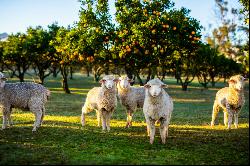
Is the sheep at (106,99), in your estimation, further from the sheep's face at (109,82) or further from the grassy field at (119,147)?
the grassy field at (119,147)

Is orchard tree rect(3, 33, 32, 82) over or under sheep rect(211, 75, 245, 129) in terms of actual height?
over

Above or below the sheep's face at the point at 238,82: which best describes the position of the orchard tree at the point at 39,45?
above

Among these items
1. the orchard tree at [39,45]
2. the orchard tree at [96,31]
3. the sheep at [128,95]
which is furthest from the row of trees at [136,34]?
the orchard tree at [39,45]

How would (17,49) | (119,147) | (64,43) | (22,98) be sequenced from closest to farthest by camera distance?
1. (119,147)
2. (22,98)
3. (64,43)
4. (17,49)

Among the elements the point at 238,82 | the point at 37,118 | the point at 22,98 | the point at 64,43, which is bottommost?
the point at 37,118

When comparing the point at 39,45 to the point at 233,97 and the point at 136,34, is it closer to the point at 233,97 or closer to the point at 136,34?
the point at 136,34

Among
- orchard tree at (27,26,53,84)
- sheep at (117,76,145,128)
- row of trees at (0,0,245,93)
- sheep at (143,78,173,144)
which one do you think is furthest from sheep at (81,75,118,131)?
orchard tree at (27,26,53,84)

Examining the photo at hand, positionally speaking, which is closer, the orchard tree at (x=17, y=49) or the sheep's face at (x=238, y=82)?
the sheep's face at (x=238, y=82)

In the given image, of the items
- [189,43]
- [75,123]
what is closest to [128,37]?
[189,43]

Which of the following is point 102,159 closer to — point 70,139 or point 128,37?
point 70,139

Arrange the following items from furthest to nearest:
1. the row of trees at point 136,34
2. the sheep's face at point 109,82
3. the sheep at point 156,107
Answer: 1. the row of trees at point 136,34
2. the sheep's face at point 109,82
3. the sheep at point 156,107

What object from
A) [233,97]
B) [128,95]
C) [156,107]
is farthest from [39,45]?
[156,107]

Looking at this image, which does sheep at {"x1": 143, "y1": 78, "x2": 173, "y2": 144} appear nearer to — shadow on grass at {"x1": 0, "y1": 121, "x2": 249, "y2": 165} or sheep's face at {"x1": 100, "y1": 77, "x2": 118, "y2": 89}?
shadow on grass at {"x1": 0, "y1": 121, "x2": 249, "y2": 165}

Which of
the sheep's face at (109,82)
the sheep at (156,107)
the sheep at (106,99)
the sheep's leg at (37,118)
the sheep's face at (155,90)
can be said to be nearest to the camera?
the sheep's face at (155,90)
